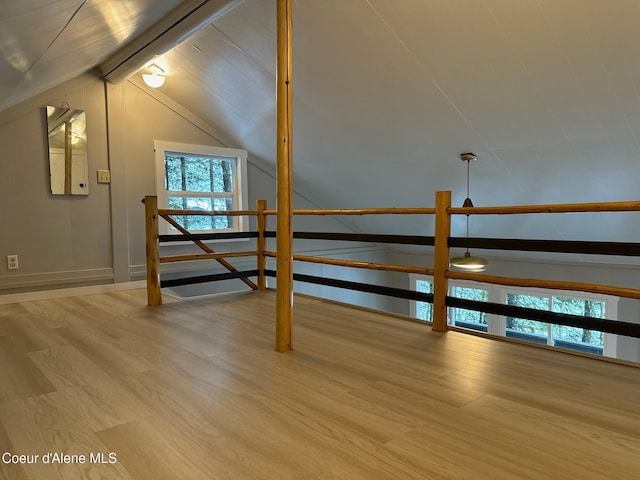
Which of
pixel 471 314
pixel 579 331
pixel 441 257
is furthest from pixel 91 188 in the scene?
pixel 579 331

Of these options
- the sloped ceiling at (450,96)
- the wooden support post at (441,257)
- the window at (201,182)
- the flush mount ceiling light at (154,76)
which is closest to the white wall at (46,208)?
the flush mount ceiling light at (154,76)

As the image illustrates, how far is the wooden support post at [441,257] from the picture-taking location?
2639 mm

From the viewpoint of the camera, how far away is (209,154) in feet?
16.4

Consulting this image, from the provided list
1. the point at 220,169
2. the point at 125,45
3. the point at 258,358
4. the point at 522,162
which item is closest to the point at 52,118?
the point at 125,45

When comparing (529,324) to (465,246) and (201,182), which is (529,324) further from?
(201,182)

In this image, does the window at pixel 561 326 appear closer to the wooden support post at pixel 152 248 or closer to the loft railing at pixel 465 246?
the loft railing at pixel 465 246

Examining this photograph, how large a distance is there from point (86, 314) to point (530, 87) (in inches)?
145

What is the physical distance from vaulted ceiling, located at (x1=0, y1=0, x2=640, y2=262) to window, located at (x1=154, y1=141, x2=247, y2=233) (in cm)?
40

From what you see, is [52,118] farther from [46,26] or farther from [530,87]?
[530,87]

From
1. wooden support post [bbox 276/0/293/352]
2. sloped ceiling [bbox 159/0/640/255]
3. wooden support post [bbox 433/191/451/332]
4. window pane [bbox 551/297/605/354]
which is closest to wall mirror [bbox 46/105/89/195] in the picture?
sloped ceiling [bbox 159/0/640/255]

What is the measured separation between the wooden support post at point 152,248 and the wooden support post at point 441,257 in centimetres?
223

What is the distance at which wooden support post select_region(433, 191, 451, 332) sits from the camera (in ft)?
8.66

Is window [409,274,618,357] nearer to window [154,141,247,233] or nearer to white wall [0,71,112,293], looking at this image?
window [154,141,247,233]

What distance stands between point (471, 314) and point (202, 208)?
4529 mm
